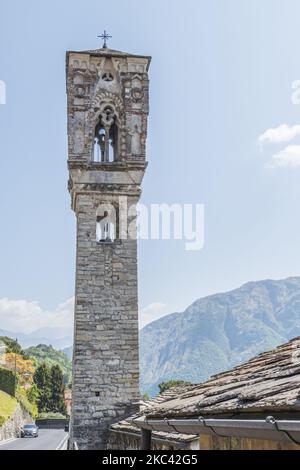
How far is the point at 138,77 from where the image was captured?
17.9 meters

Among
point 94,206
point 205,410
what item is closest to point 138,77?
point 94,206

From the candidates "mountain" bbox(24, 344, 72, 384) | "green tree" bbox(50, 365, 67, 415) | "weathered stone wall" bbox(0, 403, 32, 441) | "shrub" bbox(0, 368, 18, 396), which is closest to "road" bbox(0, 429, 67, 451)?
"weathered stone wall" bbox(0, 403, 32, 441)

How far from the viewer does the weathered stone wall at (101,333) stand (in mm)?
15617

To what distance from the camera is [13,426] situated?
38656mm

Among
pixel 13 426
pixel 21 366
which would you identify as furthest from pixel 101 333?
pixel 21 366

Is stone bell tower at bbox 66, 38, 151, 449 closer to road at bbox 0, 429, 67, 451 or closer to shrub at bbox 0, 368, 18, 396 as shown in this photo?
road at bbox 0, 429, 67, 451

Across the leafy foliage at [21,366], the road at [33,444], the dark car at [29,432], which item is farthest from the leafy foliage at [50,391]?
the road at [33,444]

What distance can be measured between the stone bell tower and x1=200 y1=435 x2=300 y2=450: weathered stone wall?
423 inches

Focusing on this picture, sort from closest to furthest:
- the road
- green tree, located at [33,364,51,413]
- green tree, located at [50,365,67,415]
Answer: the road
green tree, located at [33,364,51,413]
green tree, located at [50,365,67,415]

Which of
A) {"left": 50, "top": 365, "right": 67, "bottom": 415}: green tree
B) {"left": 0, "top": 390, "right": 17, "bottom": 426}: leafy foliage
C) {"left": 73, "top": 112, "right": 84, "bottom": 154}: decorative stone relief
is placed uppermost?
{"left": 73, "top": 112, "right": 84, "bottom": 154}: decorative stone relief

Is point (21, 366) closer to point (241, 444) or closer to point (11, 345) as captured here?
point (11, 345)

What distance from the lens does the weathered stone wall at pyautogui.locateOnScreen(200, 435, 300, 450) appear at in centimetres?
362

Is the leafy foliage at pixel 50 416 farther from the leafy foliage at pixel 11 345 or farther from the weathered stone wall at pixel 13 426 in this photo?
the leafy foliage at pixel 11 345
